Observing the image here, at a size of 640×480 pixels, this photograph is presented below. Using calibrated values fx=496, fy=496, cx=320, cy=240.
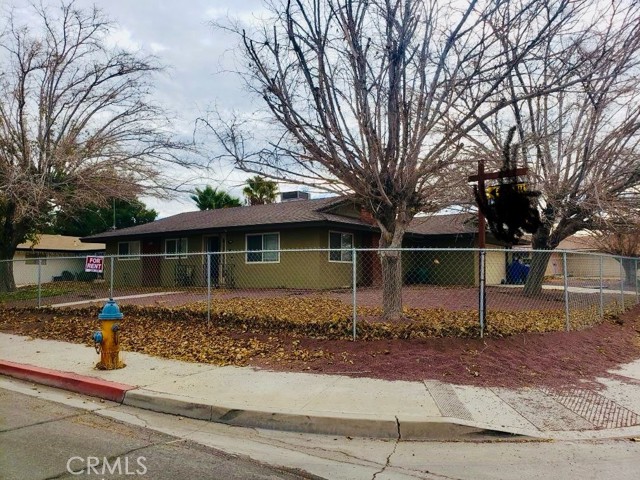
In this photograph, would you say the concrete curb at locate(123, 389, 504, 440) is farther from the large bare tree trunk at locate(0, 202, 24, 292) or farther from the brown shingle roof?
the large bare tree trunk at locate(0, 202, 24, 292)

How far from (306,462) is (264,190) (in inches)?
1310

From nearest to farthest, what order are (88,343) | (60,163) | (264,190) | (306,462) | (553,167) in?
(306,462) < (88,343) < (553,167) < (60,163) < (264,190)

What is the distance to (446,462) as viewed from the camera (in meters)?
4.45

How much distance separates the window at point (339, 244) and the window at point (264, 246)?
2.19 meters

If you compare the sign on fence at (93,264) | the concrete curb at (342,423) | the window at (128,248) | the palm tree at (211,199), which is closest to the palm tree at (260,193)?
the palm tree at (211,199)

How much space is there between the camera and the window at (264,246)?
20172 mm

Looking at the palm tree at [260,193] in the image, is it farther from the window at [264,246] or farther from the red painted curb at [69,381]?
the red painted curb at [69,381]

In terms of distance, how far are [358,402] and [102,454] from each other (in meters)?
2.73

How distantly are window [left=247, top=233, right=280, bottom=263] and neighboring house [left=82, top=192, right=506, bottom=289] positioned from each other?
1.6 inches

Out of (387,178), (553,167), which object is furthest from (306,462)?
(553,167)

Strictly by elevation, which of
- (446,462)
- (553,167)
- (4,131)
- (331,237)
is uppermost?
(4,131)

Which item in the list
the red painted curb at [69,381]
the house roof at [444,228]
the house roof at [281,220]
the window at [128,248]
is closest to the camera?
the red painted curb at [69,381]

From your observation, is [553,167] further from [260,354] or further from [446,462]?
[446,462]

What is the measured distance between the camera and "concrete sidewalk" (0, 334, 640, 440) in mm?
5148
